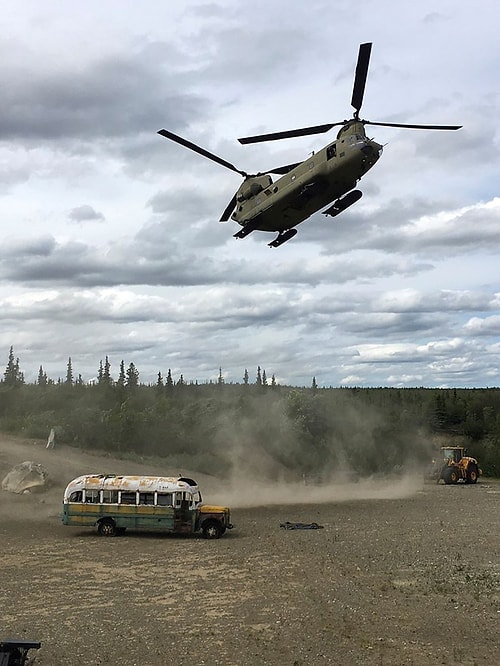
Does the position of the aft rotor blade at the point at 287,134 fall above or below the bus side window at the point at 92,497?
above

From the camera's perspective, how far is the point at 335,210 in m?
20.2

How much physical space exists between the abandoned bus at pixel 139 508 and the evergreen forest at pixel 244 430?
74.2 ft

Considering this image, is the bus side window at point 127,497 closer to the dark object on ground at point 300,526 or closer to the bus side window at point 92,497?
the bus side window at point 92,497

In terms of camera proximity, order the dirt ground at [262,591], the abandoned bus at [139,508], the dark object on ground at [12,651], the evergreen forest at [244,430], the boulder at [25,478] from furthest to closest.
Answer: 1. the evergreen forest at [244,430]
2. the boulder at [25,478]
3. the abandoned bus at [139,508]
4. the dirt ground at [262,591]
5. the dark object on ground at [12,651]

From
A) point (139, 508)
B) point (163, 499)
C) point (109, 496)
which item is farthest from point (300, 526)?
point (109, 496)

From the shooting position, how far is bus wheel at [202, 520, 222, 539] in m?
26.5

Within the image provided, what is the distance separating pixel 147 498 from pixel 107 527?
202 cm

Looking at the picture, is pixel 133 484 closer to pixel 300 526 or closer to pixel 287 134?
pixel 300 526

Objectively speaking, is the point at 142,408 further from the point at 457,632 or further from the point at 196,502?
the point at 457,632

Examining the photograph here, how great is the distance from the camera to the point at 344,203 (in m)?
20.1

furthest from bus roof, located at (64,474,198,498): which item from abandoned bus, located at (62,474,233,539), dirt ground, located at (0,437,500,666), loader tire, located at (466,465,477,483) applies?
loader tire, located at (466,465,477,483)

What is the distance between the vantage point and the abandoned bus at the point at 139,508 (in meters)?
26.3

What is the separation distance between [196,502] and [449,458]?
92.6 feet

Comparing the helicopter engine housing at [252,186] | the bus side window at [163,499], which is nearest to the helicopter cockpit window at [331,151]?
the helicopter engine housing at [252,186]
